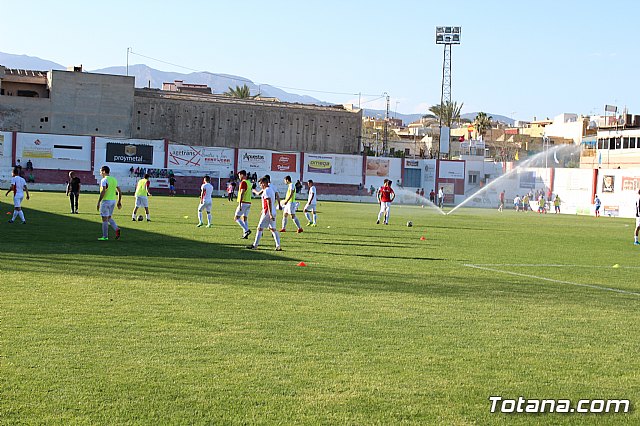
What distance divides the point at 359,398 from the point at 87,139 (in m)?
69.1

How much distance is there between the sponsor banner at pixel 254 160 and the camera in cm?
7831

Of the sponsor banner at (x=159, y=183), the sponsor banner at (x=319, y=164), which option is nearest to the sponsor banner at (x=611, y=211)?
the sponsor banner at (x=319, y=164)

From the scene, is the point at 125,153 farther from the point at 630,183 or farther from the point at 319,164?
the point at 630,183

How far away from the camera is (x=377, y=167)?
82.1 metres

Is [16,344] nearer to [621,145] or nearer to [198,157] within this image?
[198,157]

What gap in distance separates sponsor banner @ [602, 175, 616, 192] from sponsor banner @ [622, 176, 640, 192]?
1241 mm

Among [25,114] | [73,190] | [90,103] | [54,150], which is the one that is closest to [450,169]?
[90,103]

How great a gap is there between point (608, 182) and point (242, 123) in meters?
41.9

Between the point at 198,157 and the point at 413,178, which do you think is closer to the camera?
the point at 198,157

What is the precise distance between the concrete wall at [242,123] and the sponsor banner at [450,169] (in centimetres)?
1664

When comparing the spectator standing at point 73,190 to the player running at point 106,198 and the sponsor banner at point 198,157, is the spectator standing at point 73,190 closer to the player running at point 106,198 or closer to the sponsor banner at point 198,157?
the player running at point 106,198

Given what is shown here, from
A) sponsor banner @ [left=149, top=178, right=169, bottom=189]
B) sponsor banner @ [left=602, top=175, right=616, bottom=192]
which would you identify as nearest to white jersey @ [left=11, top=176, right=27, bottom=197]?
sponsor banner @ [left=149, top=178, right=169, bottom=189]

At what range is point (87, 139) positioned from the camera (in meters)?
73.1

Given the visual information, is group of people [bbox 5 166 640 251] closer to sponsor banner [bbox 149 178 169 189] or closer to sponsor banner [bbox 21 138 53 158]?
sponsor banner [bbox 149 178 169 189]
